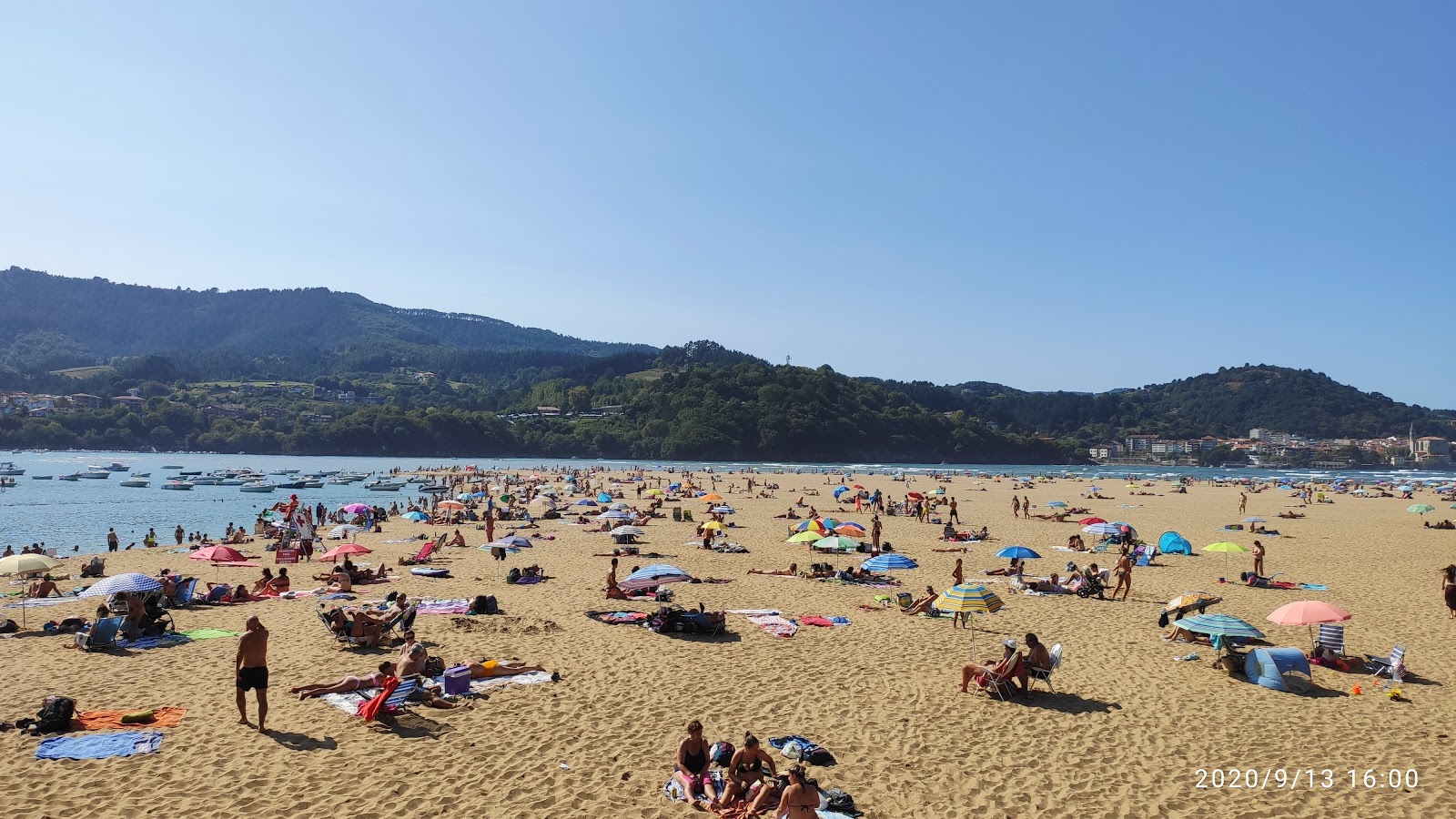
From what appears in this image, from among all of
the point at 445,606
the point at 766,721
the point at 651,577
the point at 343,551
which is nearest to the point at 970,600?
the point at 766,721

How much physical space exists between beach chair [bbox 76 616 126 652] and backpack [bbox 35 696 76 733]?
A: 11.8ft

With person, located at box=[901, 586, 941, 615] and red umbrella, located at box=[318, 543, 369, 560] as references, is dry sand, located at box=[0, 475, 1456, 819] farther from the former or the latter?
red umbrella, located at box=[318, 543, 369, 560]

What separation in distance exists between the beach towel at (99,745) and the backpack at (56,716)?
0.22 m

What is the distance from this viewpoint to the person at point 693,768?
20.1 ft

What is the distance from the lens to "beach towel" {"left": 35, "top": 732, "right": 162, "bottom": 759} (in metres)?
6.66

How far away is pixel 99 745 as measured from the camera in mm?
6863

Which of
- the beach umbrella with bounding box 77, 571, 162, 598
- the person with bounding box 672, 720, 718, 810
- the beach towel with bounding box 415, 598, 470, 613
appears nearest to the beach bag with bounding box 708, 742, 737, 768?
the person with bounding box 672, 720, 718, 810

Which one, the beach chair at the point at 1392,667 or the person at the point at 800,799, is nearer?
the person at the point at 800,799

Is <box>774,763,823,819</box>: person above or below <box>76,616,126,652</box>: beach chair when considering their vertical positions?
above

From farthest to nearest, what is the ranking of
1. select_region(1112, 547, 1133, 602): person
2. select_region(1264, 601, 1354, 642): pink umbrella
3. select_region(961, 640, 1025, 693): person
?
select_region(1112, 547, 1133, 602): person → select_region(1264, 601, 1354, 642): pink umbrella → select_region(961, 640, 1025, 693): person

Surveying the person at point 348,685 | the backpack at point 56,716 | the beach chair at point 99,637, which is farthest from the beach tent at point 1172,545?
the beach chair at point 99,637

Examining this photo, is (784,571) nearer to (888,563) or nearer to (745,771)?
(888,563)

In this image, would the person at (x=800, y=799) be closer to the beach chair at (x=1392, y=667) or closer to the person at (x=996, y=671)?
the person at (x=996, y=671)

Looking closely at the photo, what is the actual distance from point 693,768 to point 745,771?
20.4 inches
